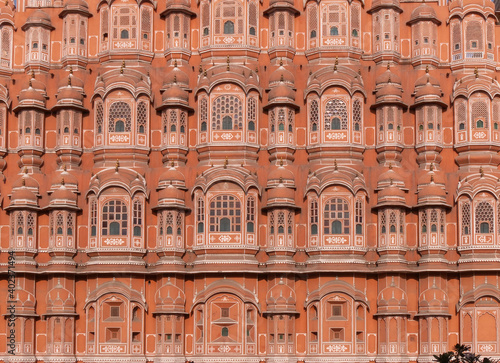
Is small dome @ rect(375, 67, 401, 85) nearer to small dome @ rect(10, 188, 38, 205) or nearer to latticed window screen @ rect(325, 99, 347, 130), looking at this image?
latticed window screen @ rect(325, 99, 347, 130)

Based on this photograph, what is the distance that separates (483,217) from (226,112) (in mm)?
13885

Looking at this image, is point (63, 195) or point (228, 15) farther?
point (228, 15)

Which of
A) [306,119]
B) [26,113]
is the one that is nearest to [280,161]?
[306,119]

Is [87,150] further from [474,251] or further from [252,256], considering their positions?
[474,251]

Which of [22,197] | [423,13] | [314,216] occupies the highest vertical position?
[423,13]

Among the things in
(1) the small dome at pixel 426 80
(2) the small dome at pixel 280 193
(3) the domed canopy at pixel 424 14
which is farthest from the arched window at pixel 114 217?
(3) the domed canopy at pixel 424 14

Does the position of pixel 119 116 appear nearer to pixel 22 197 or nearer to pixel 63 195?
pixel 63 195

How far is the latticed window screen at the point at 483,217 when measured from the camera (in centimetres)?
5000

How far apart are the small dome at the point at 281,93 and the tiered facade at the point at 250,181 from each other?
0.13 metres

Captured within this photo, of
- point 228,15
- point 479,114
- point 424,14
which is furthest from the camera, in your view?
point 228,15

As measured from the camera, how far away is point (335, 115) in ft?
170

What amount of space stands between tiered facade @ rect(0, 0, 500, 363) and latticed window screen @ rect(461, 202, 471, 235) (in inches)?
4.5

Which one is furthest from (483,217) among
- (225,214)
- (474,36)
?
(225,214)

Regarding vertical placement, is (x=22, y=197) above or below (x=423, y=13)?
below
